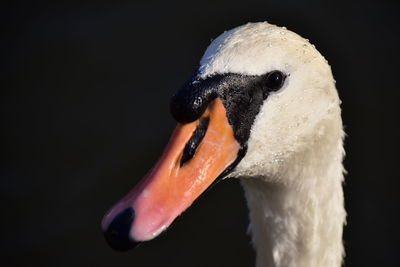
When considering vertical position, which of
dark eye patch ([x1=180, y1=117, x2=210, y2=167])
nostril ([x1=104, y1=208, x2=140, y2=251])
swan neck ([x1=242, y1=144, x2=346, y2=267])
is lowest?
swan neck ([x1=242, y1=144, x2=346, y2=267])

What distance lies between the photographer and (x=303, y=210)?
5.08 metres

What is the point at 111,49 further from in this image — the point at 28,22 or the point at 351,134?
the point at 351,134

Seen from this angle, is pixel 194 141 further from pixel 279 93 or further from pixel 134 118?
pixel 134 118

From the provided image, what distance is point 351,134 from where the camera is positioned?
27.1 ft

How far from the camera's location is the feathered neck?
190 inches

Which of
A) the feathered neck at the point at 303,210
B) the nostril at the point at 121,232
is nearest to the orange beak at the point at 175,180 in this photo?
the nostril at the point at 121,232

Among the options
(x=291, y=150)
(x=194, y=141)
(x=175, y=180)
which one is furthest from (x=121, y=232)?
(x=291, y=150)

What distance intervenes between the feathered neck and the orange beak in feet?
2.18

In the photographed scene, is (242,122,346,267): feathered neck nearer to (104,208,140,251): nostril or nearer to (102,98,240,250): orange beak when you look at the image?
(102,98,240,250): orange beak

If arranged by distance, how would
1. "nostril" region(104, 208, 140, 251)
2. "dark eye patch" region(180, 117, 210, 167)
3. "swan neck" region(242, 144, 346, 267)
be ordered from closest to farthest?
"nostril" region(104, 208, 140, 251) → "dark eye patch" region(180, 117, 210, 167) → "swan neck" region(242, 144, 346, 267)

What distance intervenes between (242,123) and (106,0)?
514 cm

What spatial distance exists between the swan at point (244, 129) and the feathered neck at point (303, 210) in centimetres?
1

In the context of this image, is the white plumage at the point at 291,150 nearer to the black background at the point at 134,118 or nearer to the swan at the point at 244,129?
the swan at the point at 244,129

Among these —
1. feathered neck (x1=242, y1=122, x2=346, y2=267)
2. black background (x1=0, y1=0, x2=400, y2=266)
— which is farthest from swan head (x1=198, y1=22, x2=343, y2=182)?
black background (x1=0, y1=0, x2=400, y2=266)
